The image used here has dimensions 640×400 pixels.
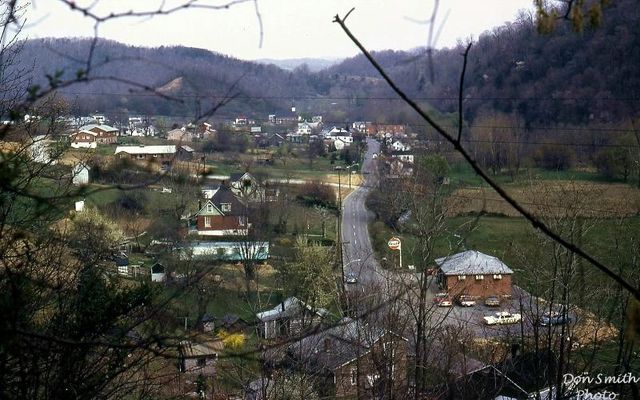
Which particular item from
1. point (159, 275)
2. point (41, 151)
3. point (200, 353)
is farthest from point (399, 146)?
point (200, 353)

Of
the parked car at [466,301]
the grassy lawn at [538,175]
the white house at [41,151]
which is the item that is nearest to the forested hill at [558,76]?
the grassy lawn at [538,175]

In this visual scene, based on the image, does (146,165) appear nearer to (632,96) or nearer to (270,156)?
(632,96)

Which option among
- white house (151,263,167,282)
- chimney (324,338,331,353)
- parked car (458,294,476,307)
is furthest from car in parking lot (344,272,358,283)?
white house (151,263,167,282)

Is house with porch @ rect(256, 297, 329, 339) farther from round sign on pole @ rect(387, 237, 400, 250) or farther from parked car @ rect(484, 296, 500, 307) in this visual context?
parked car @ rect(484, 296, 500, 307)

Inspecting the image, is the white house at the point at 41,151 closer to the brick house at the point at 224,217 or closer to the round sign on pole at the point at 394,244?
the round sign on pole at the point at 394,244

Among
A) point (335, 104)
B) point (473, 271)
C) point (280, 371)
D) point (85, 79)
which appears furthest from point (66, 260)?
point (335, 104)

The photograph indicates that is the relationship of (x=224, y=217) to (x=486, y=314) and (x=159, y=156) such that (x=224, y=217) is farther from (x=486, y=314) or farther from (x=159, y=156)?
(x=159, y=156)

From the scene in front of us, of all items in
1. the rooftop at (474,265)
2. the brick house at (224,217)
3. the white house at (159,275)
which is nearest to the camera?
the white house at (159,275)
